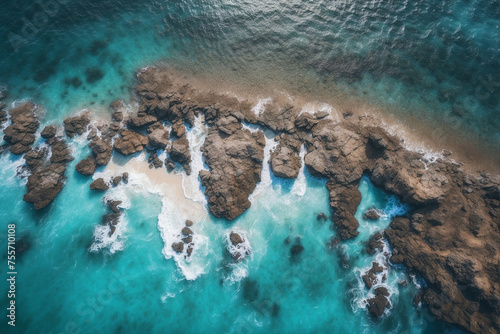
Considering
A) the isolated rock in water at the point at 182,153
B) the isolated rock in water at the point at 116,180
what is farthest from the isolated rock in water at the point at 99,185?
the isolated rock in water at the point at 182,153

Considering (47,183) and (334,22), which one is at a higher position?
(334,22)

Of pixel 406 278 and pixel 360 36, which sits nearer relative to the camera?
pixel 406 278

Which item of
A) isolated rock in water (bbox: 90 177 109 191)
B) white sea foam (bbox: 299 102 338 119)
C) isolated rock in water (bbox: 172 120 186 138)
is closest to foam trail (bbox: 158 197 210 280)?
isolated rock in water (bbox: 90 177 109 191)

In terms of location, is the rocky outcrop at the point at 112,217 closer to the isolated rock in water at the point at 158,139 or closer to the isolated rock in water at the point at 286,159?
the isolated rock in water at the point at 158,139

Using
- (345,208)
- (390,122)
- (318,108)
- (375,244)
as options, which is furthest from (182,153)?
(390,122)

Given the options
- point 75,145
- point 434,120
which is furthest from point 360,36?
point 75,145

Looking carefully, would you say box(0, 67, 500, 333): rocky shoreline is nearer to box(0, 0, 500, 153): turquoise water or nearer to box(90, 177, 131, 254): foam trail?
box(0, 0, 500, 153): turquoise water

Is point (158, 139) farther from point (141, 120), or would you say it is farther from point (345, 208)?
point (345, 208)

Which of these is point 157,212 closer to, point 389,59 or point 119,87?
point 119,87
